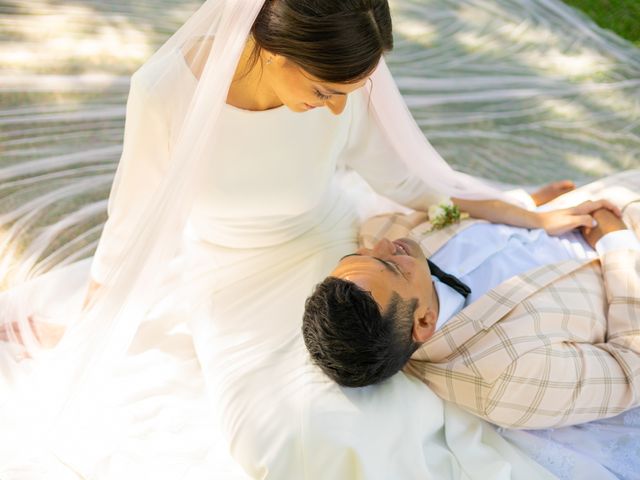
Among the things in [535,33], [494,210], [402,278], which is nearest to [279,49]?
[402,278]

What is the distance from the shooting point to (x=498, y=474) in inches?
91.4

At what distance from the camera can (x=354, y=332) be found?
2.22m

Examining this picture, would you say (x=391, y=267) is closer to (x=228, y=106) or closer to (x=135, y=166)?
(x=228, y=106)

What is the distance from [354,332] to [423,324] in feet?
1.01

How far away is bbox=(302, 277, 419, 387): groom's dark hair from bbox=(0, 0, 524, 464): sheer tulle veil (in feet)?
1.66

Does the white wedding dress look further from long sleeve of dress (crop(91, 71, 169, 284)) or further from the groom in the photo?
the groom

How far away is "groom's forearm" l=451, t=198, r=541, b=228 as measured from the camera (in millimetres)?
3029

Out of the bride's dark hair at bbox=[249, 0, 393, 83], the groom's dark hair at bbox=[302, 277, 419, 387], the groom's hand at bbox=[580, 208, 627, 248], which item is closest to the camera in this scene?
the bride's dark hair at bbox=[249, 0, 393, 83]

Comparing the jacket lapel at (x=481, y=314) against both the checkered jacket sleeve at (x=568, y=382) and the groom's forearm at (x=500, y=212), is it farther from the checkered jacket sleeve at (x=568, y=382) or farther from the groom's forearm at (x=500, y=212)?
the groom's forearm at (x=500, y=212)

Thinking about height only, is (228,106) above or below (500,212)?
above

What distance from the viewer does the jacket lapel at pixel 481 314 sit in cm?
247

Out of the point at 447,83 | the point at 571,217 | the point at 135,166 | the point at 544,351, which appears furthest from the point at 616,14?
the point at 135,166

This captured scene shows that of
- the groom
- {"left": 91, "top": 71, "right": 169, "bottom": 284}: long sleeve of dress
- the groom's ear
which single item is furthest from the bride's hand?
{"left": 91, "top": 71, "right": 169, "bottom": 284}: long sleeve of dress

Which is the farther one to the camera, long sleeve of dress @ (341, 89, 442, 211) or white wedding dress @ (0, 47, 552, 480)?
long sleeve of dress @ (341, 89, 442, 211)
